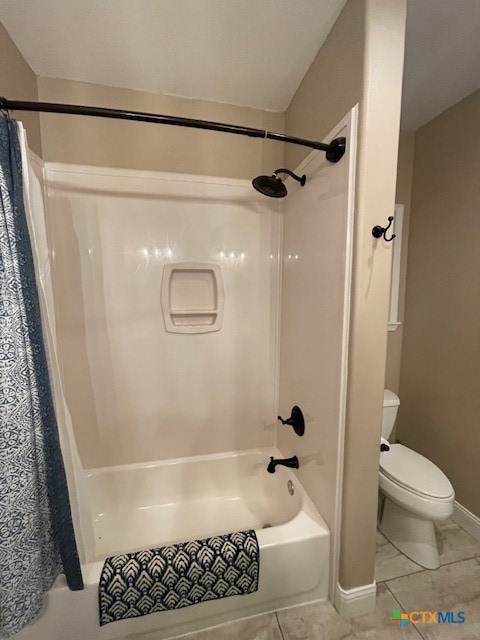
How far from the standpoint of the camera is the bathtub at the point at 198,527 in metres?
1.05

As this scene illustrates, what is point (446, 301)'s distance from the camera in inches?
69.4

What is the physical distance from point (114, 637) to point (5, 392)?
41.2 inches

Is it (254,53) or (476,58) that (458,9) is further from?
(254,53)

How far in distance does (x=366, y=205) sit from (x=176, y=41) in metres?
1.12

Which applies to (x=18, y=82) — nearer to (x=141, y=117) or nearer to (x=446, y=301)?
(x=141, y=117)

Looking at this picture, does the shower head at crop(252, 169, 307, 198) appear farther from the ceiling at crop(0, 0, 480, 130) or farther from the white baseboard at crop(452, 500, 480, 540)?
the white baseboard at crop(452, 500, 480, 540)

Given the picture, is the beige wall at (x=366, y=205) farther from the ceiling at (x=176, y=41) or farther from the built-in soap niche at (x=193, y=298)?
the built-in soap niche at (x=193, y=298)

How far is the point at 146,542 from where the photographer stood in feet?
5.06

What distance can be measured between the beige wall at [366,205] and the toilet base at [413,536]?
1.49 ft

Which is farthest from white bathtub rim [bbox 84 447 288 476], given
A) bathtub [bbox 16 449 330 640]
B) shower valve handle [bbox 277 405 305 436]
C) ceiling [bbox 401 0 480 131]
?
ceiling [bbox 401 0 480 131]

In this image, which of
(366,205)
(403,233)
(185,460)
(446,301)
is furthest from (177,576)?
(403,233)

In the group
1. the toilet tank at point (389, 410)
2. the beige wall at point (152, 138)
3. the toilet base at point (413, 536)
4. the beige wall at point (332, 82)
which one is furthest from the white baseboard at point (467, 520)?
the beige wall at point (152, 138)

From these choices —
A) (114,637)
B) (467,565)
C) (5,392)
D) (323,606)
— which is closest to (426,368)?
(467,565)

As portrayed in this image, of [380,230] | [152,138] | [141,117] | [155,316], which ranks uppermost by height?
[152,138]
